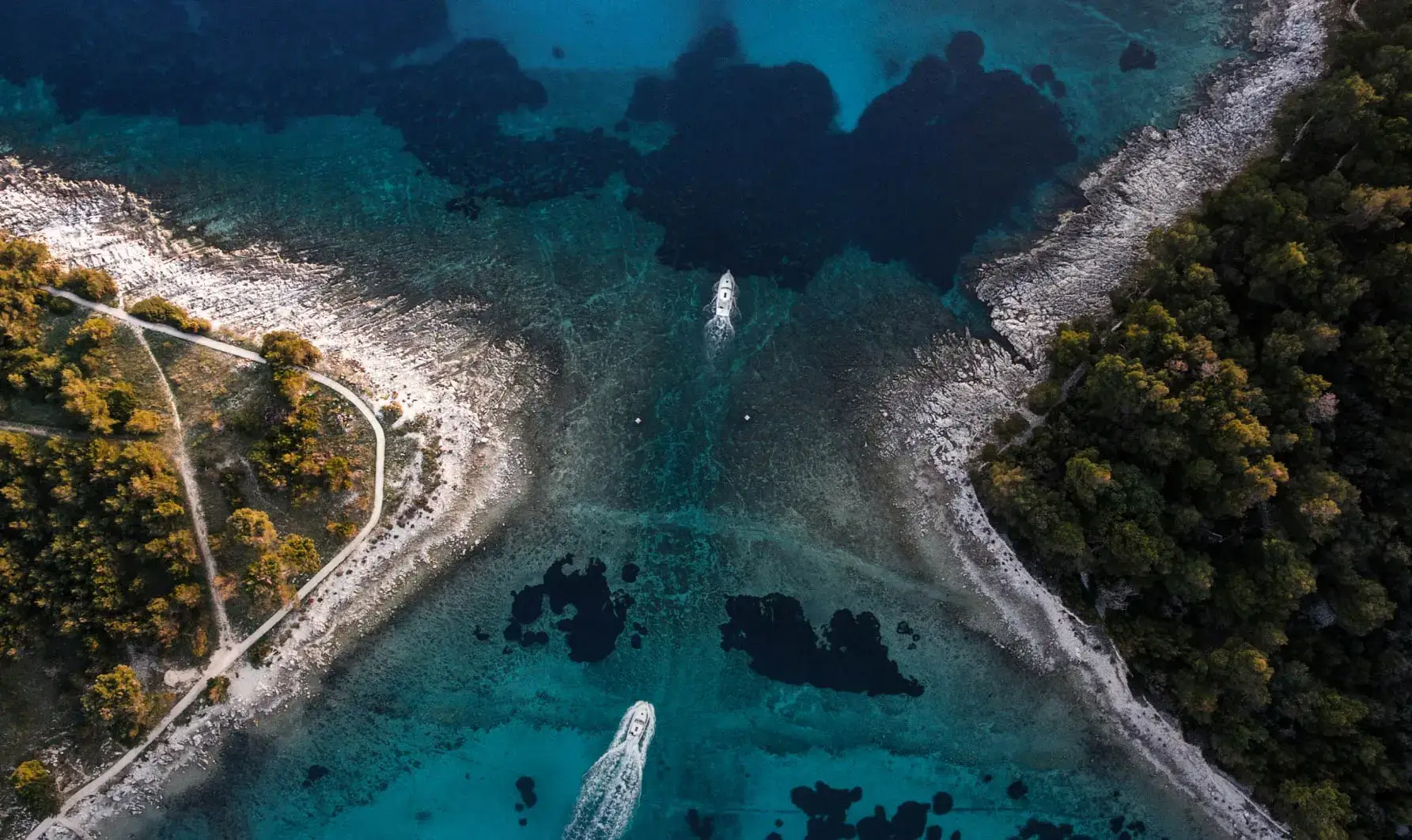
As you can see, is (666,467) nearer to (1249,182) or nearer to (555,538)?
(555,538)

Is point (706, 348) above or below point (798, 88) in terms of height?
below

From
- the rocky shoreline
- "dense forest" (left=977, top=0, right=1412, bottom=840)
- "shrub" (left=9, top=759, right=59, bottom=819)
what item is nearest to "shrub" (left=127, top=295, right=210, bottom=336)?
the rocky shoreline

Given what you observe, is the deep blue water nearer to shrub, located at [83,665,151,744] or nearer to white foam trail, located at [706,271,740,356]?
white foam trail, located at [706,271,740,356]

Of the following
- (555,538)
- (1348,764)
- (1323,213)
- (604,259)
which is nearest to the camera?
(1348,764)

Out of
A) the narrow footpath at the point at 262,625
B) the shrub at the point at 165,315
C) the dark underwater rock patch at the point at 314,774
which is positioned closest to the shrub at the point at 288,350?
the narrow footpath at the point at 262,625

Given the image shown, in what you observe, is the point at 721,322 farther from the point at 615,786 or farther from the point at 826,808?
the point at 826,808

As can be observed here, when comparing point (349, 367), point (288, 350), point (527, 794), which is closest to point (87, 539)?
point (288, 350)

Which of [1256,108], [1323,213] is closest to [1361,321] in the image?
[1323,213]

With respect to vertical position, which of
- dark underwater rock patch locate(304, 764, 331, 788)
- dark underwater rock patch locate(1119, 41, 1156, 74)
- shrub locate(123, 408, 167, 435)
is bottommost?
dark underwater rock patch locate(304, 764, 331, 788)
